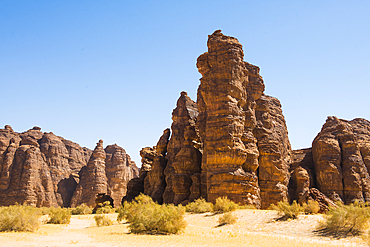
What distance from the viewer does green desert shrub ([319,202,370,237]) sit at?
16.1 m

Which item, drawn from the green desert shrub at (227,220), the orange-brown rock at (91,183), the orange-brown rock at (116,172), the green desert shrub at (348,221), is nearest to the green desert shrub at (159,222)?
the green desert shrub at (227,220)

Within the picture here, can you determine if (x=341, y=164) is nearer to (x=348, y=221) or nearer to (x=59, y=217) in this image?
(x=348, y=221)

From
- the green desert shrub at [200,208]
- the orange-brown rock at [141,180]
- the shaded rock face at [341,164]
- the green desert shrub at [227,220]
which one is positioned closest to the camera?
the green desert shrub at [227,220]

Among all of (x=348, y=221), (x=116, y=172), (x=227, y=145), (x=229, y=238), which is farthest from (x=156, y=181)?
(x=116, y=172)

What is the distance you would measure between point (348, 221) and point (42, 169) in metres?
64.9

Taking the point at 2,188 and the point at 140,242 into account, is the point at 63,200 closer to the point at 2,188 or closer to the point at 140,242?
the point at 2,188

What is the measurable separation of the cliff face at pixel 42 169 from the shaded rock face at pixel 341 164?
1929 inches

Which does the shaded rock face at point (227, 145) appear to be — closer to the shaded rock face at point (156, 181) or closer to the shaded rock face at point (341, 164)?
the shaded rock face at point (156, 181)

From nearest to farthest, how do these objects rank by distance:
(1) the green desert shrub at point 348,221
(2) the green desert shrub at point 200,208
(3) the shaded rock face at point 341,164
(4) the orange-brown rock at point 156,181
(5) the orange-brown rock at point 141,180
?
(1) the green desert shrub at point 348,221
(2) the green desert shrub at point 200,208
(3) the shaded rock face at point 341,164
(4) the orange-brown rock at point 156,181
(5) the orange-brown rock at point 141,180

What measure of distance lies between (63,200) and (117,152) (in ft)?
71.0

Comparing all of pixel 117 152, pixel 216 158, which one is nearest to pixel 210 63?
pixel 216 158

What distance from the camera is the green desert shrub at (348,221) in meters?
16.1

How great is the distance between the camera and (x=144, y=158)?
198ft

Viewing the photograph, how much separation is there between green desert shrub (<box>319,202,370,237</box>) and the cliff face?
55481 mm
